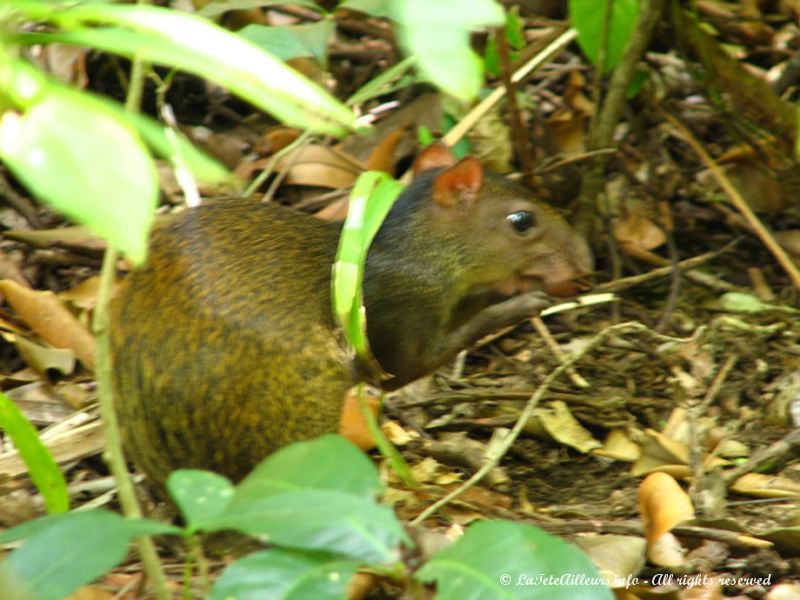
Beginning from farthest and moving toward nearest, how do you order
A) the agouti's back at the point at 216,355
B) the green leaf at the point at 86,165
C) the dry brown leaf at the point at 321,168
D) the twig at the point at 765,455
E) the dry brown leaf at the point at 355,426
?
the dry brown leaf at the point at 321,168, the dry brown leaf at the point at 355,426, the twig at the point at 765,455, the agouti's back at the point at 216,355, the green leaf at the point at 86,165

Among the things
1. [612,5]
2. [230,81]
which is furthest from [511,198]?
[230,81]

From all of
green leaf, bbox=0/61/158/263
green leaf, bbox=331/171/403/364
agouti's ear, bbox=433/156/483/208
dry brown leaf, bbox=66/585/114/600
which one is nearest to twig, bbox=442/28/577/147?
agouti's ear, bbox=433/156/483/208

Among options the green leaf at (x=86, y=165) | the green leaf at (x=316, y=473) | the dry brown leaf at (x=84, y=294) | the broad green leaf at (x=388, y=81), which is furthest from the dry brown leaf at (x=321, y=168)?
the green leaf at (x=86, y=165)

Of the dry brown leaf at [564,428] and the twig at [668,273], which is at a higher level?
the twig at [668,273]

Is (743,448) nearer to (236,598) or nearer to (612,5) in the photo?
(612,5)

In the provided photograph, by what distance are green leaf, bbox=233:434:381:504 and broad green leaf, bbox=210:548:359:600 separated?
0.14 metres

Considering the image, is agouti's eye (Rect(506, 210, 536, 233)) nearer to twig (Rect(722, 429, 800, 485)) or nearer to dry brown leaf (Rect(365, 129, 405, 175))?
dry brown leaf (Rect(365, 129, 405, 175))

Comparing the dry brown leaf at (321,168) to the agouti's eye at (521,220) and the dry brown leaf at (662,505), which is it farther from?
the dry brown leaf at (662,505)

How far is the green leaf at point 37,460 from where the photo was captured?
2.92m

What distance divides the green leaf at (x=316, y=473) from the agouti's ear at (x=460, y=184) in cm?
225

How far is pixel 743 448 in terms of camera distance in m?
4.27

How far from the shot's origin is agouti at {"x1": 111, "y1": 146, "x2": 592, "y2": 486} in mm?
3500

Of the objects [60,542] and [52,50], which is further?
[52,50]

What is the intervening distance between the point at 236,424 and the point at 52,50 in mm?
2888
